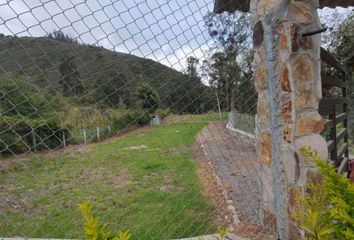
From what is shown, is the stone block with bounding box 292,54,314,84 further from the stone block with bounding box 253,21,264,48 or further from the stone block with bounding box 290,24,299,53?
the stone block with bounding box 253,21,264,48

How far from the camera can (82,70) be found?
1318 mm

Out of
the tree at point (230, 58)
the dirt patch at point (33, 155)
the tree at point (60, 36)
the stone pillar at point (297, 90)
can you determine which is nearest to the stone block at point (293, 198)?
the stone pillar at point (297, 90)

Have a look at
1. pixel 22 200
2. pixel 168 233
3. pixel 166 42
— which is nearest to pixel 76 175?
pixel 22 200

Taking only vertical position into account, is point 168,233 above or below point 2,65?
below

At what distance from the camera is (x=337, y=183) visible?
854mm

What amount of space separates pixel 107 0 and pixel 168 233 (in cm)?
205

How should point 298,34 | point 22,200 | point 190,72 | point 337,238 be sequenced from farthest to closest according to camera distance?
point 22,200 < point 190,72 < point 298,34 < point 337,238

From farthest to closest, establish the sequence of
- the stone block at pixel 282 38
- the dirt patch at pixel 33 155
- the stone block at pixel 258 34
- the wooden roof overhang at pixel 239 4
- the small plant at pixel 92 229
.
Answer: the dirt patch at pixel 33 155
the wooden roof overhang at pixel 239 4
the stone block at pixel 258 34
the stone block at pixel 282 38
the small plant at pixel 92 229

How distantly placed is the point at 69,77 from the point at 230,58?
1195mm

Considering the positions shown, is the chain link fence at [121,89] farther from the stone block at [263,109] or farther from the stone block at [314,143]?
the stone block at [314,143]

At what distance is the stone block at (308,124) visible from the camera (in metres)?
1.61

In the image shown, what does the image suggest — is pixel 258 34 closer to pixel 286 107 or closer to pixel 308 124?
pixel 286 107

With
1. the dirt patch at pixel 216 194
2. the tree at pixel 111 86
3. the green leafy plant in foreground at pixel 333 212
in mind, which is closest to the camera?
the green leafy plant in foreground at pixel 333 212

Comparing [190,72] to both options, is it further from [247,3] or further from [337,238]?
[337,238]
